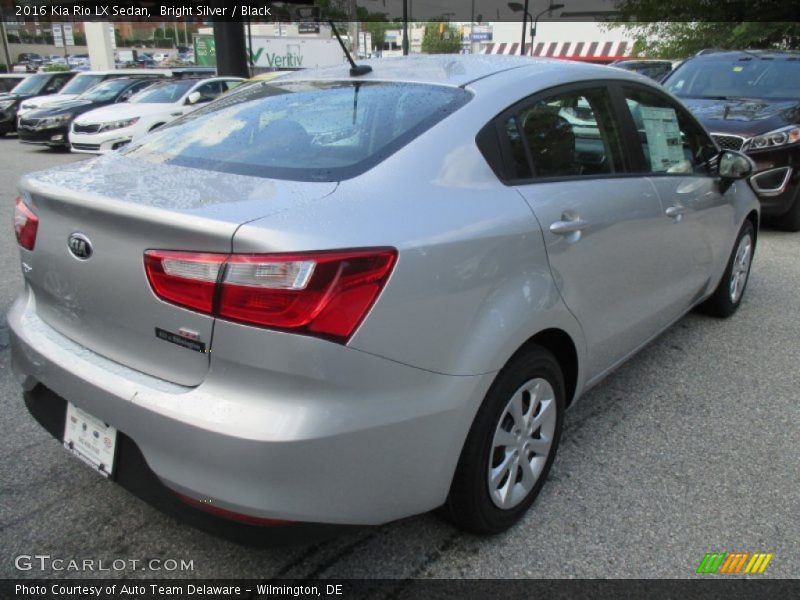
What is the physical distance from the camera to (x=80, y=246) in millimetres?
1868

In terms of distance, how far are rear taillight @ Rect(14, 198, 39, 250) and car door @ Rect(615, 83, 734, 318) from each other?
7.66 feet

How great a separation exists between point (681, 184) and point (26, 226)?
2.81 metres

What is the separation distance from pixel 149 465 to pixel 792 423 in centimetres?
287

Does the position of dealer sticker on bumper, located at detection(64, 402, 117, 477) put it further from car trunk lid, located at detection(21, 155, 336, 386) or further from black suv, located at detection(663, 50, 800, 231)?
black suv, located at detection(663, 50, 800, 231)

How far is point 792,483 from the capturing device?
2.63m

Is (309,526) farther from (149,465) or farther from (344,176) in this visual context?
(344,176)

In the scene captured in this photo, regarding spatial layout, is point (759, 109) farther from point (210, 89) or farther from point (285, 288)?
point (210, 89)

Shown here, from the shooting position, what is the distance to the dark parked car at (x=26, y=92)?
16953 mm

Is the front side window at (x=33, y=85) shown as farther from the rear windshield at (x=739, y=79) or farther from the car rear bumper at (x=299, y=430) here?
the car rear bumper at (x=299, y=430)

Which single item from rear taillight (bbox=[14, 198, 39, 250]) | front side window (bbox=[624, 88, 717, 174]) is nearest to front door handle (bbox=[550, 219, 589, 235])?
front side window (bbox=[624, 88, 717, 174])

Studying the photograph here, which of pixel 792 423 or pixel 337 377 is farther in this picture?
pixel 792 423

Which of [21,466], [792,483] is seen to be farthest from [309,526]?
[792,483]

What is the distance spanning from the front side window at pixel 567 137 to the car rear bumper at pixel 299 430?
885 mm
